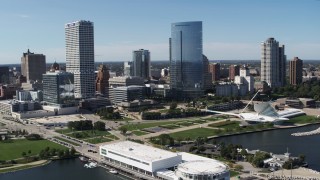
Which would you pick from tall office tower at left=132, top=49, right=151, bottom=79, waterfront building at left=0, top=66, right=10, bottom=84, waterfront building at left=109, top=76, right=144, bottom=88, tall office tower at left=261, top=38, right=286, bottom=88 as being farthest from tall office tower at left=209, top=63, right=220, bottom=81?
waterfront building at left=0, top=66, right=10, bottom=84

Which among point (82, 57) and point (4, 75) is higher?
point (82, 57)

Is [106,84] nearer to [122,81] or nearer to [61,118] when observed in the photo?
[122,81]

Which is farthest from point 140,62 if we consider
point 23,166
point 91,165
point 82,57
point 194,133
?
point 23,166

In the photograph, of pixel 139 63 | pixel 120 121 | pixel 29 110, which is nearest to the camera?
pixel 120 121

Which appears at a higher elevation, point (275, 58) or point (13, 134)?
point (275, 58)

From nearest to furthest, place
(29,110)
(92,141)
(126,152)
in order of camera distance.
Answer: (126,152)
(92,141)
(29,110)

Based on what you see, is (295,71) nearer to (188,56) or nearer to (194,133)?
(188,56)

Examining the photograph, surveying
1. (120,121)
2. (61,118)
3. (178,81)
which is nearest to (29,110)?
(61,118)

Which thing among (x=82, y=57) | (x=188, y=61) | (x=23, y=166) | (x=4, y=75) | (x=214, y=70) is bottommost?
(x=23, y=166)
